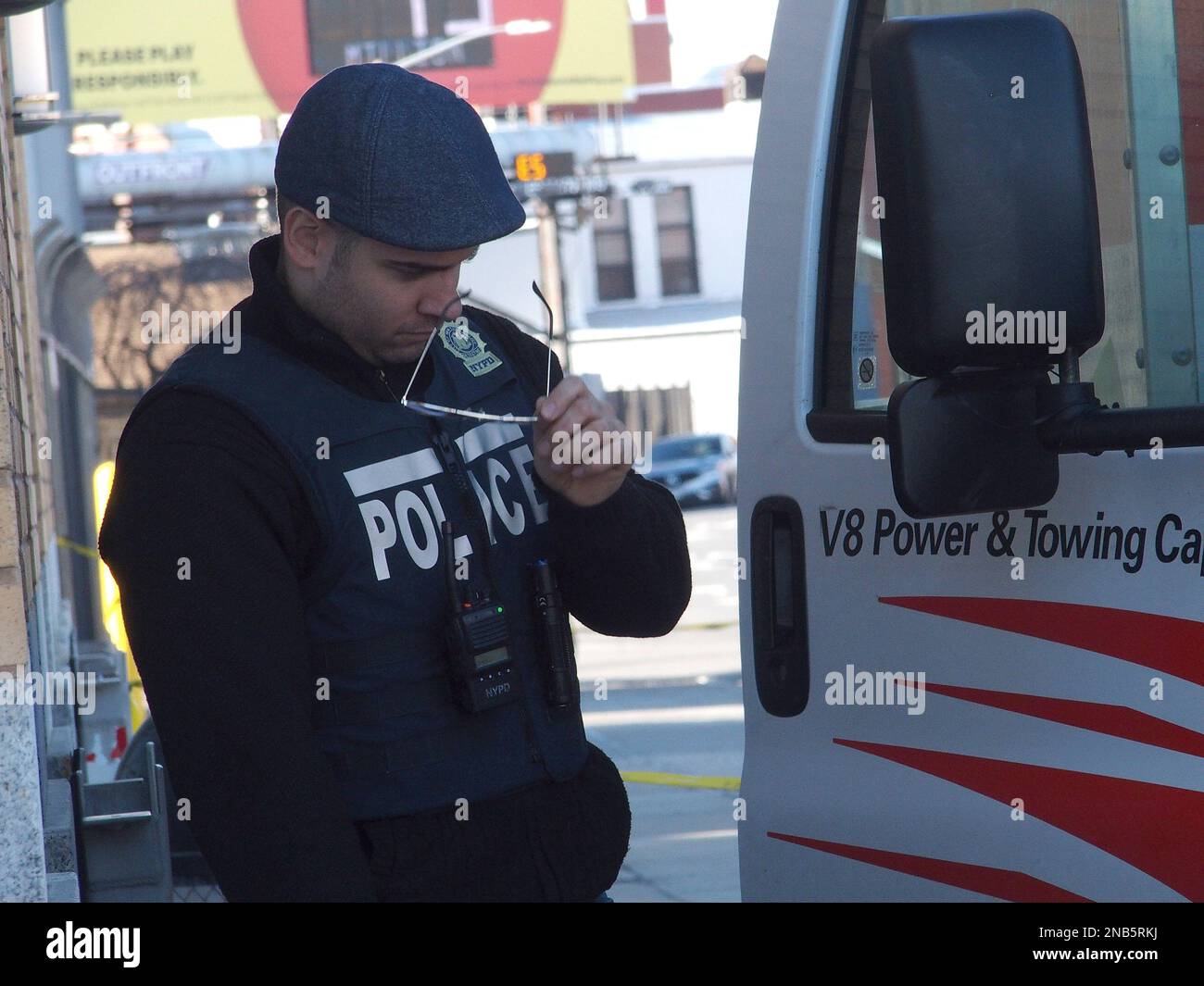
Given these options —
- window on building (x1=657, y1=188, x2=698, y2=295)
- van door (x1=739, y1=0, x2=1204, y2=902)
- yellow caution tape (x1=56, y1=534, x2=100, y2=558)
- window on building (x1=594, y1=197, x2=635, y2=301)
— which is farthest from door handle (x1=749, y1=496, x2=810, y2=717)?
window on building (x1=657, y1=188, x2=698, y2=295)

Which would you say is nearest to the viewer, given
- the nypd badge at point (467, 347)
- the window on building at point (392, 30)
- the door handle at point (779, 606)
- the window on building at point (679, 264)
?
the nypd badge at point (467, 347)

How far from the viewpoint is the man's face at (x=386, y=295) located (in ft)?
6.08

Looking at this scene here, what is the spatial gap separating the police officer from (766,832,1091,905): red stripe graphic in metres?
0.52

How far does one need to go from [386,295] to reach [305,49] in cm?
1606

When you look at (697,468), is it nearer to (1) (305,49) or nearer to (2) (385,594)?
(1) (305,49)

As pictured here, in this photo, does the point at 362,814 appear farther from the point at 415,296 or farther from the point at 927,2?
the point at 927,2

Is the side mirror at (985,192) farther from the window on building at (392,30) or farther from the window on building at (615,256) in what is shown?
the window on building at (615,256)

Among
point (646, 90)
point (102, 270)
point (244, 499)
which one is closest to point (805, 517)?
point (244, 499)

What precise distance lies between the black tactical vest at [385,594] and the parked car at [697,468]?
2840 centimetres

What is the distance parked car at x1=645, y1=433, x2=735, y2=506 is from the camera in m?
30.7

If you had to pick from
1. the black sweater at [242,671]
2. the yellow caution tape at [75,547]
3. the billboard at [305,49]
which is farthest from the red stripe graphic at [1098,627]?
the billboard at [305,49]

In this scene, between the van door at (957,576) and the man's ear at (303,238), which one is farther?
the van door at (957,576)

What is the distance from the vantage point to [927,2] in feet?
8.04

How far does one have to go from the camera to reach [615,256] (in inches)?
1487
